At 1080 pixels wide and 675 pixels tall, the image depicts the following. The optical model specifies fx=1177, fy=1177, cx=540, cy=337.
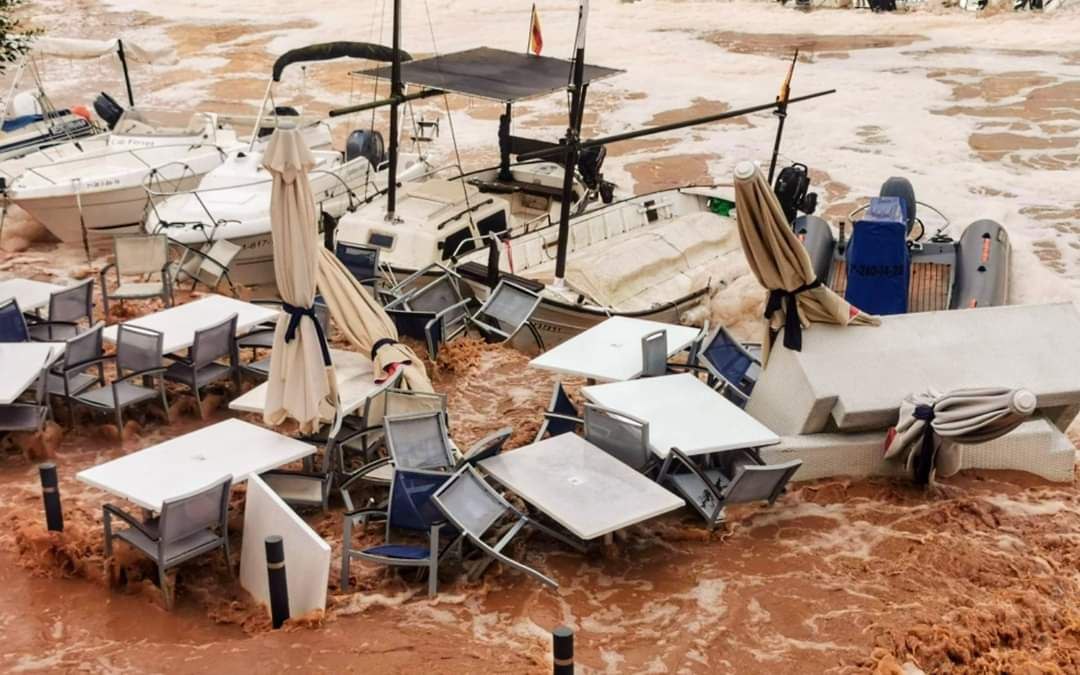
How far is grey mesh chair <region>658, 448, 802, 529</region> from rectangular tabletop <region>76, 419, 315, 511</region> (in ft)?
7.62

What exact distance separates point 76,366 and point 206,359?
3.13 ft

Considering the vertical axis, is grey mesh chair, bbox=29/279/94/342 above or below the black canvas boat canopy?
below

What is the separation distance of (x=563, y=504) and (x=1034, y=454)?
3.71m

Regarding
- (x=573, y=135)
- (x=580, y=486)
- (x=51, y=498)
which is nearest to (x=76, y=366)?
(x=51, y=498)

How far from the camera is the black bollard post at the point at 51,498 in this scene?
7074mm

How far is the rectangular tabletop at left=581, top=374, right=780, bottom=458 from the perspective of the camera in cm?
755

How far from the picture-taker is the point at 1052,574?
7.26 m

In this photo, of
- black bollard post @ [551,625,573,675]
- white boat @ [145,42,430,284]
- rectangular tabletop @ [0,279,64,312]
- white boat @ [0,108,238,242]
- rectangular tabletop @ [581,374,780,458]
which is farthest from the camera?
white boat @ [0,108,238,242]

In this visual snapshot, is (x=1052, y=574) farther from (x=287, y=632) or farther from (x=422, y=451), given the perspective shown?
(x=287, y=632)

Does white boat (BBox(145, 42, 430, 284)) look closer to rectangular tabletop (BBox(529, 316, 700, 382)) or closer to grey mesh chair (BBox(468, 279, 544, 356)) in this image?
grey mesh chair (BBox(468, 279, 544, 356))

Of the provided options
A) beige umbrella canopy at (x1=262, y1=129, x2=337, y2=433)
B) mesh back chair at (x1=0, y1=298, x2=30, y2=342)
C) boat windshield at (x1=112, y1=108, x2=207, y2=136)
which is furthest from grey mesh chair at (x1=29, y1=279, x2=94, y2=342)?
boat windshield at (x1=112, y1=108, x2=207, y2=136)

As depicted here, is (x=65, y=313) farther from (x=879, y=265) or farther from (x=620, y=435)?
(x=879, y=265)

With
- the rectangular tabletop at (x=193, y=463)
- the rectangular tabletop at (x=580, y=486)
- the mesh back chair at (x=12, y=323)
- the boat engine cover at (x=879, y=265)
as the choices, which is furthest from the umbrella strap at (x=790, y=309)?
the mesh back chair at (x=12, y=323)

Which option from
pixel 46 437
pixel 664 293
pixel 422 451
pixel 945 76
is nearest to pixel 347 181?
pixel 664 293
